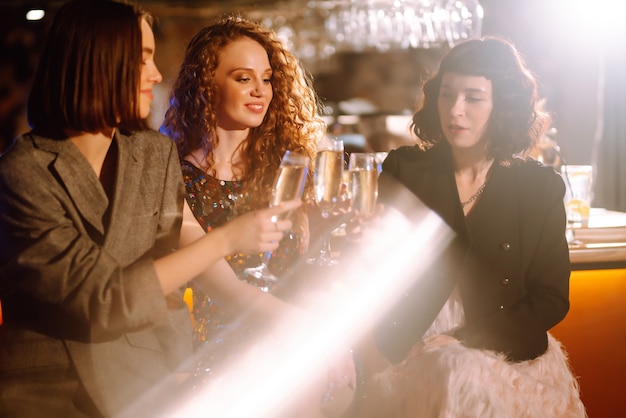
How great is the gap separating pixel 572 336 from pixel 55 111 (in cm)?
215

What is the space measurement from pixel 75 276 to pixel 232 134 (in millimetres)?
992

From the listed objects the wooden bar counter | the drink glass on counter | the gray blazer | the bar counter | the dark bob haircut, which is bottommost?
the wooden bar counter

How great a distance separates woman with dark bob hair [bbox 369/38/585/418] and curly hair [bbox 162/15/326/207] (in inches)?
15.7

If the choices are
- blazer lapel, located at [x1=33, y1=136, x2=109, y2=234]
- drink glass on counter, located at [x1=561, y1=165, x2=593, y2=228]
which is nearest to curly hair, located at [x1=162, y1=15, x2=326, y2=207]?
blazer lapel, located at [x1=33, y1=136, x2=109, y2=234]

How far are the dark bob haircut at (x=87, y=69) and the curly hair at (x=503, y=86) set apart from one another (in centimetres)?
124

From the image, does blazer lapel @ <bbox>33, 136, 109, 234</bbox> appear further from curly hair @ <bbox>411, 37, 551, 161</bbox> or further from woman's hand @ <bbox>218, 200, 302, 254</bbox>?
curly hair @ <bbox>411, 37, 551, 161</bbox>

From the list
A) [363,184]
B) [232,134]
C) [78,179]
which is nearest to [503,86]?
[363,184]

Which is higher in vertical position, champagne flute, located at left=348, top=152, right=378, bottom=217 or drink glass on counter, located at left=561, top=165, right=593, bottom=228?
champagne flute, located at left=348, top=152, right=378, bottom=217

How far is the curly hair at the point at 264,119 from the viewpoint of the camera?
7.16 feet

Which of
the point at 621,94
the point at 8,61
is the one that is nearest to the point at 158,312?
the point at 621,94

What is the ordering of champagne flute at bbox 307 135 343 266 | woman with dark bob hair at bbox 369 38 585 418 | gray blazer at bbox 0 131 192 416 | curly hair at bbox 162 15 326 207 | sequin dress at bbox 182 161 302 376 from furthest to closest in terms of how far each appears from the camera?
curly hair at bbox 162 15 326 207
sequin dress at bbox 182 161 302 376
woman with dark bob hair at bbox 369 38 585 418
champagne flute at bbox 307 135 343 266
gray blazer at bbox 0 131 192 416

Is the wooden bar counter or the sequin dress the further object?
the wooden bar counter

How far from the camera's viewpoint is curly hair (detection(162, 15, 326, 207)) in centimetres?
218

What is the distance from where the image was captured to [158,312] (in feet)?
4.53
